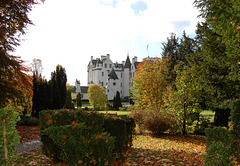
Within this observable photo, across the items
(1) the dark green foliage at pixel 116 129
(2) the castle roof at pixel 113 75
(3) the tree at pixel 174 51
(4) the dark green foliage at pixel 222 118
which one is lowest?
(4) the dark green foliage at pixel 222 118

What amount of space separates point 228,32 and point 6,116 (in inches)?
234

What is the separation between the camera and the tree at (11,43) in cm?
987

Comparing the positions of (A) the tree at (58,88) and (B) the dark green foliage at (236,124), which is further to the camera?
(A) the tree at (58,88)

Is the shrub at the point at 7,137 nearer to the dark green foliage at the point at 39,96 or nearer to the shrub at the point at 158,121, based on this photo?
the shrub at the point at 158,121

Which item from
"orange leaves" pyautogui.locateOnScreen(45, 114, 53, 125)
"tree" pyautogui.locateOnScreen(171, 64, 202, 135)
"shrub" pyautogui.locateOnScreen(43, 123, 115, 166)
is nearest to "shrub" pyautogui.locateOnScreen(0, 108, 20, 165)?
"shrub" pyautogui.locateOnScreen(43, 123, 115, 166)

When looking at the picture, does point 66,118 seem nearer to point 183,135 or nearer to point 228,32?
point 228,32

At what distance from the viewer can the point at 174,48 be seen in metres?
19.7

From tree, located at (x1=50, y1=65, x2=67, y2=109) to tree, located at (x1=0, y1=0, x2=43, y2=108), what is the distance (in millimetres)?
8576

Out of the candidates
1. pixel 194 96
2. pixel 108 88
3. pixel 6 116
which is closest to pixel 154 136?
pixel 194 96

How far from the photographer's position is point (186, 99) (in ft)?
41.8

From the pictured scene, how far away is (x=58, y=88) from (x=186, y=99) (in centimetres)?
1341

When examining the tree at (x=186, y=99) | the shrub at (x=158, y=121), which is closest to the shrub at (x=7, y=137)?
the shrub at (x=158, y=121)

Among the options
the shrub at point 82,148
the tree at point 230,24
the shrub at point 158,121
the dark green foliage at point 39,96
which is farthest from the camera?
the dark green foliage at point 39,96

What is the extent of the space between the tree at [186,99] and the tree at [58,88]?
11.9 meters
